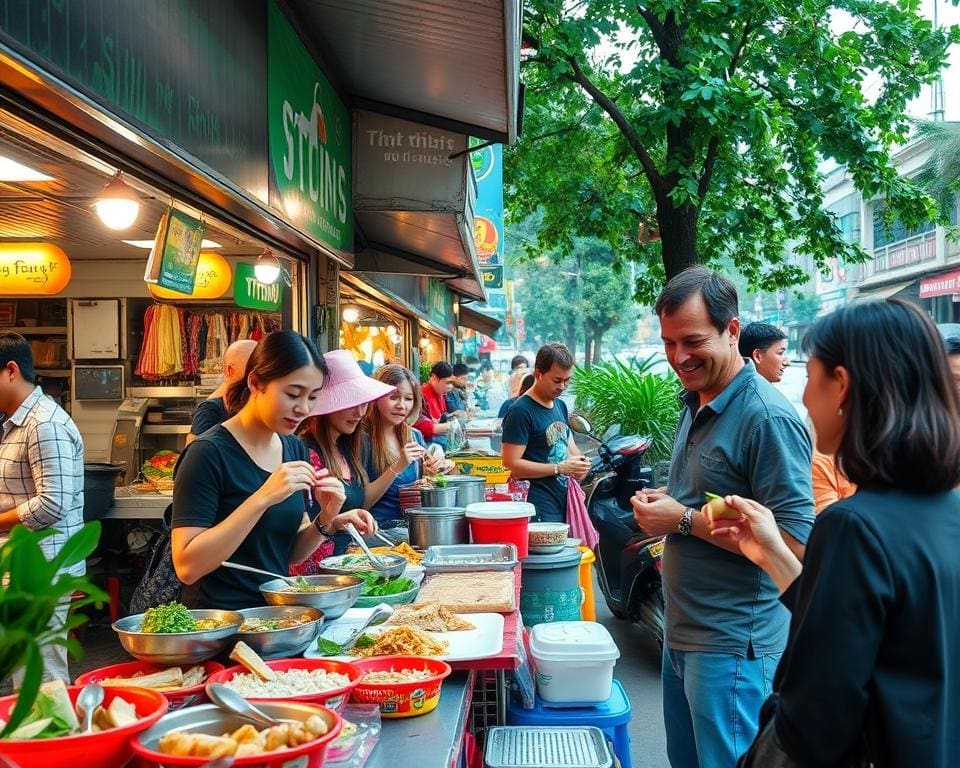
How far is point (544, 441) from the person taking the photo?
6.53 meters

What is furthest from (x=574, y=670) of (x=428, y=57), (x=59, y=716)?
(x=428, y=57)

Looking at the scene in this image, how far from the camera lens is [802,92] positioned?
1166cm

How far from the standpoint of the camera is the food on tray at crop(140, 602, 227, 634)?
2588mm

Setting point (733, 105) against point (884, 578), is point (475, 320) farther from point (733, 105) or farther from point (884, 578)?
point (884, 578)

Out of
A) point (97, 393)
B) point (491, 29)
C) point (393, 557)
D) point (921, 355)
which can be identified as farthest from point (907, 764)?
point (97, 393)

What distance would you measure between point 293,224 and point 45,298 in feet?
22.4

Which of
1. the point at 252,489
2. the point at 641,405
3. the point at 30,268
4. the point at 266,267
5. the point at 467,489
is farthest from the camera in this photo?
the point at 641,405

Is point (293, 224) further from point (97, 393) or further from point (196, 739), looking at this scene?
point (97, 393)

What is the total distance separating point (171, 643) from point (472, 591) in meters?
1.50

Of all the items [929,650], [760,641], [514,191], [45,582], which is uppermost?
A: [514,191]

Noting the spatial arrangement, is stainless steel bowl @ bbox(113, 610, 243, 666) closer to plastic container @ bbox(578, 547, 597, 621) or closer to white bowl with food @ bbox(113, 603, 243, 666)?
white bowl with food @ bbox(113, 603, 243, 666)

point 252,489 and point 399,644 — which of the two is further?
point 252,489

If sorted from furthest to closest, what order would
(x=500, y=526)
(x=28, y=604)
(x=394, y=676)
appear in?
1. (x=500, y=526)
2. (x=394, y=676)
3. (x=28, y=604)

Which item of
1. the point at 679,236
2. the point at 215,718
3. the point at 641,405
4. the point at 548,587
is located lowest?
the point at 548,587
